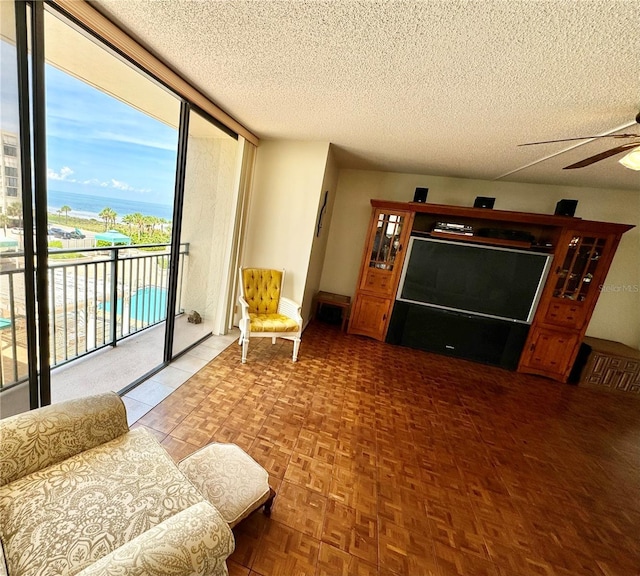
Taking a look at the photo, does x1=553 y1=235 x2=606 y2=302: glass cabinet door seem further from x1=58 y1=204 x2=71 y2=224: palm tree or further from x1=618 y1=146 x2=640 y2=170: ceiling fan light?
x1=58 y1=204 x2=71 y2=224: palm tree

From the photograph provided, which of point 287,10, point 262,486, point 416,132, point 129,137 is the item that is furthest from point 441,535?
point 129,137

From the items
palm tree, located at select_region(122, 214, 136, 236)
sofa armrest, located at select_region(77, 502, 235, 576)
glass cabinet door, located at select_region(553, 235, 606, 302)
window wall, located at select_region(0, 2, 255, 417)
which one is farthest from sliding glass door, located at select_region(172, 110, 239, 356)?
glass cabinet door, located at select_region(553, 235, 606, 302)

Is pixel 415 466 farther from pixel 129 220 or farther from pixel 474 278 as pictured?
pixel 129 220

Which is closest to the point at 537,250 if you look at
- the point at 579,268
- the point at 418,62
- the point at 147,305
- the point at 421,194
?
the point at 579,268

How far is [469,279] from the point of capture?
10.8 feet

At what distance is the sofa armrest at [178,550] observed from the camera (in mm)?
604

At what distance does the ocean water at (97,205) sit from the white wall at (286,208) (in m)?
0.98

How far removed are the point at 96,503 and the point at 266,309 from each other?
89.7 inches

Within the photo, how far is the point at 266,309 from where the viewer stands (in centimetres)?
309

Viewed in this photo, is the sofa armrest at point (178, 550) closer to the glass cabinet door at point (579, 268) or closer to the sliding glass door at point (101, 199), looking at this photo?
the sliding glass door at point (101, 199)

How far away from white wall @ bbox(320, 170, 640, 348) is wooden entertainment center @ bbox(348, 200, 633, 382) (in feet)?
1.28

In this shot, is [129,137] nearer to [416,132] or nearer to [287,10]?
[287,10]

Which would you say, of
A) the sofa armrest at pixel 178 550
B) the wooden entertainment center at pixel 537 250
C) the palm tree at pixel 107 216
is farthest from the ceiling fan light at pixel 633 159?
the palm tree at pixel 107 216

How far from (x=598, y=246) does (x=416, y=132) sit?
2520 millimetres
